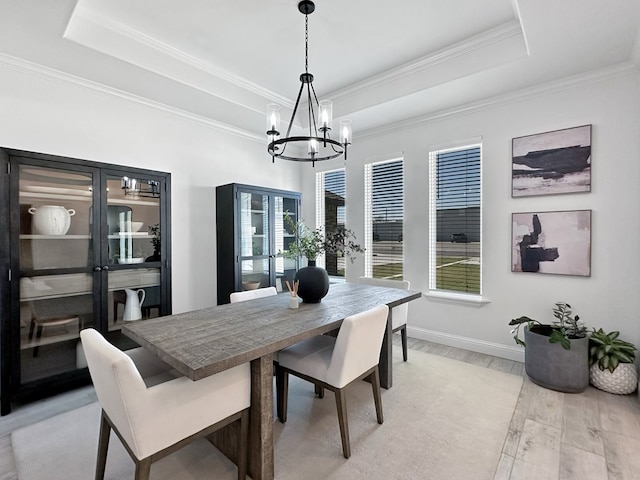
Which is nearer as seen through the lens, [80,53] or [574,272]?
[80,53]

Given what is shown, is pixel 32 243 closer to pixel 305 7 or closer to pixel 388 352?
pixel 305 7

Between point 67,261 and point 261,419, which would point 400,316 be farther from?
point 67,261

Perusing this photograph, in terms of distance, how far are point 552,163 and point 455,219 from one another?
3.36 ft

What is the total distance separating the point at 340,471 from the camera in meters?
1.72

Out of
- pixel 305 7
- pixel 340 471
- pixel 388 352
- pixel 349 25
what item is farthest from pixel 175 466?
pixel 349 25

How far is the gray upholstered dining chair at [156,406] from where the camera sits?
126 cm

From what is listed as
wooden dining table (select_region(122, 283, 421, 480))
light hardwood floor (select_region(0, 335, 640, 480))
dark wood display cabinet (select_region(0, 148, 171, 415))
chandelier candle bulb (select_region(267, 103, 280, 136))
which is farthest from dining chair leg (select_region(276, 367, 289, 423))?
chandelier candle bulb (select_region(267, 103, 280, 136))

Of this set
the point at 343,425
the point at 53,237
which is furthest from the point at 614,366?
the point at 53,237

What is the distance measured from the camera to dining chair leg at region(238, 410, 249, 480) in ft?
5.24

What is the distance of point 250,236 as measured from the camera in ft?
12.6

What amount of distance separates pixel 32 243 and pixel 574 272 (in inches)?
178

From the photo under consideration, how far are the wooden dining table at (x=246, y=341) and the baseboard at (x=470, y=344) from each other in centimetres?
179

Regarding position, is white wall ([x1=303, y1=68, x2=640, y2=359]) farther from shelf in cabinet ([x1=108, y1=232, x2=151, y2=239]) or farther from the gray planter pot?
→ shelf in cabinet ([x1=108, y1=232, x2=151, y2=239])

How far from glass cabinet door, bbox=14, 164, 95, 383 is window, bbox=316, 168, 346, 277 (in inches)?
116
